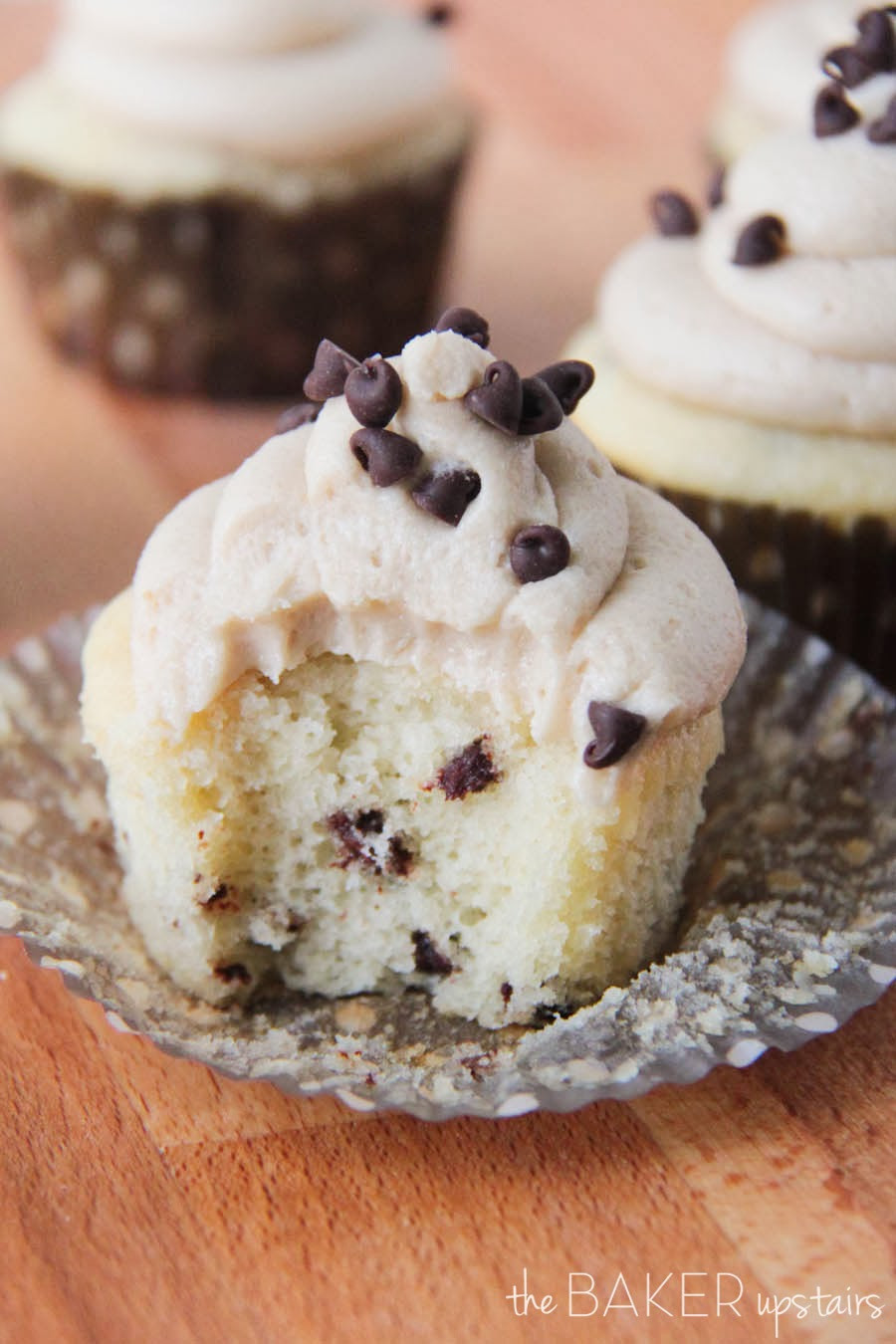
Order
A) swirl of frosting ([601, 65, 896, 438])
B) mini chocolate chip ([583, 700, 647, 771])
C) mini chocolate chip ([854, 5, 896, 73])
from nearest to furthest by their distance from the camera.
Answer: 1. mini chocolate chip ([583, 700, 647, 771])
2. swirl of frosting ([601, 65, 896, 438])
3. mini chocolate chip ([854, 5, 896, 73])

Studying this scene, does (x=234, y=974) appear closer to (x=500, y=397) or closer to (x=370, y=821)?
(x=370, y=821)

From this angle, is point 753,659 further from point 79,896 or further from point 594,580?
point 79,896

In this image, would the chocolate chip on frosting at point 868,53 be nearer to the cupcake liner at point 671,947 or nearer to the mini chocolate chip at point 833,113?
the mini chocolate chip at point 833,113

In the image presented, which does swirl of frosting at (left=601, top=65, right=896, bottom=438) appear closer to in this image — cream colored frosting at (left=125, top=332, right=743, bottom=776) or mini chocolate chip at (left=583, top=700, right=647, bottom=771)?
cream colored frosting at (left=125, top=332, right=743, bottom=776)

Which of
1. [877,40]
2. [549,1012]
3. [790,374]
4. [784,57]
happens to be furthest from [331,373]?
[784,57]

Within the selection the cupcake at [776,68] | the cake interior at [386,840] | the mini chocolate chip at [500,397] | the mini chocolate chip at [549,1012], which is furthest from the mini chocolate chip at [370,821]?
the cupcake at [776,68]

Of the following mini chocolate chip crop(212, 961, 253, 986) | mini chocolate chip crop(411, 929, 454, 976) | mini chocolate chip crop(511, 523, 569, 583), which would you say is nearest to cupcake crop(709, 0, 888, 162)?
mini chocolate chip crop(511, 523, 569, 583)

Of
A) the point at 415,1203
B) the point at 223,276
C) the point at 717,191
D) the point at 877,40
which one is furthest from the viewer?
the point at 223,276
